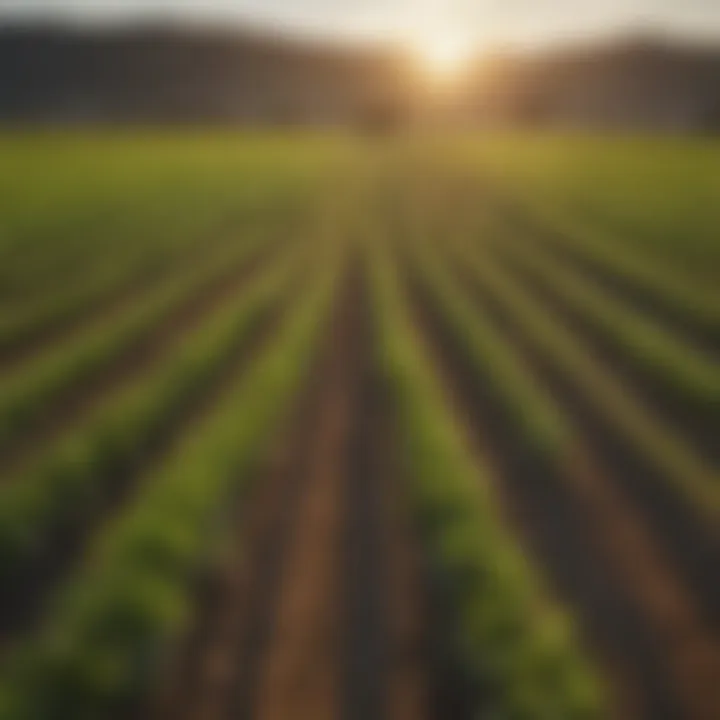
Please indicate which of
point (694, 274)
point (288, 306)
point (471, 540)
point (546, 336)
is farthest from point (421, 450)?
point (694, 274)

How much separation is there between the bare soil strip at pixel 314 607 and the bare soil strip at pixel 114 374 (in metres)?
2.03

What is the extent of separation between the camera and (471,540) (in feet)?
23.2

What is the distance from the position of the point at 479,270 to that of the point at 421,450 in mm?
10764

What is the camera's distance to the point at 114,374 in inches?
458

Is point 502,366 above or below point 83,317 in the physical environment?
below

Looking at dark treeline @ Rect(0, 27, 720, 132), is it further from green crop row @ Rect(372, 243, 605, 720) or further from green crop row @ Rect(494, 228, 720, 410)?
green crop row @ Rect(372, 243, 605, 720)

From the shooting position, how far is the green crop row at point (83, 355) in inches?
395

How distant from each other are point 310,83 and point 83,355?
3124cm

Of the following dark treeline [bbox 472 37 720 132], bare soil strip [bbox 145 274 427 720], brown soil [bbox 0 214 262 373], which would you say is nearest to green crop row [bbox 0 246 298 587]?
bare soil strip [bbox 145 274 427 720]

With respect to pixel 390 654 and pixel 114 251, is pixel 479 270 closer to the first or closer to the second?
pixel 114 251

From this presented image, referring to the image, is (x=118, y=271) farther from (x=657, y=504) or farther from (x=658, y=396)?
(x=657, y=504)

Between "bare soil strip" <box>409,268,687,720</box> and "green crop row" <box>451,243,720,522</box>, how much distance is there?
0.94m

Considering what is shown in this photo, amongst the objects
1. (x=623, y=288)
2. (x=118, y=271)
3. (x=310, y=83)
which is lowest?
(x=623, y=288)

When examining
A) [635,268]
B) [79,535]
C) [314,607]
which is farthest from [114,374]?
[635,268]
